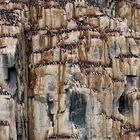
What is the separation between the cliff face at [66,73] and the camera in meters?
102

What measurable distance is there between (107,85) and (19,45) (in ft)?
44.0

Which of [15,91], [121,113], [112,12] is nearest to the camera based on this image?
[15,91]

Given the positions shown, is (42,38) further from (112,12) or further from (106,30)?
(112,12)

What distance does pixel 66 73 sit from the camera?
345 feet

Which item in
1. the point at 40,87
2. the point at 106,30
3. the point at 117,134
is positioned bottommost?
the point at 117,134

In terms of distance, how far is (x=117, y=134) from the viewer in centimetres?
10556

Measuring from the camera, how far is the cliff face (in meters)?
102

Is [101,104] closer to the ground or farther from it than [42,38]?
closer to the ground

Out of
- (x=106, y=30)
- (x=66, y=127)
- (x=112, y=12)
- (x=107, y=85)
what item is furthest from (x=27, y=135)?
(x=112, y=12)

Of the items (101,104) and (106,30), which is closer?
(101,104)

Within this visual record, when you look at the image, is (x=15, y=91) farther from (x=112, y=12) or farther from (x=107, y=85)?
(x=112, y=12)

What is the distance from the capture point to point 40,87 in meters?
106

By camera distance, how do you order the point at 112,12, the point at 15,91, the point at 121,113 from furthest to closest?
the point at 112,12, the point at 121,113, the point at 15,91

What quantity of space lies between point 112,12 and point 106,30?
1353 cm
